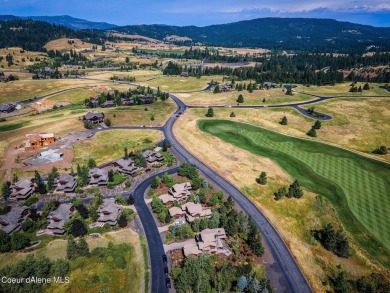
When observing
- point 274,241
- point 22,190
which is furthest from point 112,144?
point 274,241

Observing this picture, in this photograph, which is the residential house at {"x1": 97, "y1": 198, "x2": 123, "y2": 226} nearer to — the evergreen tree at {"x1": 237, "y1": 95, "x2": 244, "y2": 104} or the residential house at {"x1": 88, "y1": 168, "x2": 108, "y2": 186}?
the residential house at {"x1": 88, "y1": 168, "x2": 108, "y2": 186}

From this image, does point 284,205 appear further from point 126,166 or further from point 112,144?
point 112,144

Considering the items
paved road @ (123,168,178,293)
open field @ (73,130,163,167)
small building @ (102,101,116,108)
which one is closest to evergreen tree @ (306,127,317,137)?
open field @ (73,130,163,167)

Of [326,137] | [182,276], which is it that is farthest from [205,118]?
[182,276]

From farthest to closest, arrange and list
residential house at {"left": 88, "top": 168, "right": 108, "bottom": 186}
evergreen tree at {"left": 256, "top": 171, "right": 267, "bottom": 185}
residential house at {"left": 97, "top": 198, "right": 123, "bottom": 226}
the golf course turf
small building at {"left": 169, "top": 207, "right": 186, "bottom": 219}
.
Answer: evergreen tree at {"left": 256, "top": 171, "right": 267, "bottom": 185}
residential house at {"left": 88, "top": 168, "right": 108, "bottom": 186}
small building at {"left": 169, "top": 207, "right": 186, "bottom": 219}
the golf course turf
residential house at {"left": 97, "top": 198, "right": 123, "bottom": 226}

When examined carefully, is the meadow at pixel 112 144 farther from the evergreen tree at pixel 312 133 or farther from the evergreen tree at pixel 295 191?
the evergreen tree at pixel 312 133

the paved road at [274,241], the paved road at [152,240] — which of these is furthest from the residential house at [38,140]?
the paved road at [274,241]

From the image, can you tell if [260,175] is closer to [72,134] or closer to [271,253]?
[271,253]
